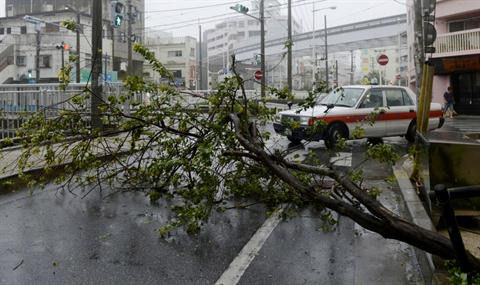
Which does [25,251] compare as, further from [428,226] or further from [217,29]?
[217,29]

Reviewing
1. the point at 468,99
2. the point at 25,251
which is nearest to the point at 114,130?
the point at 25,251

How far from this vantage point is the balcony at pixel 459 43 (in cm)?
2259

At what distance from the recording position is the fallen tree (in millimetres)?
5023

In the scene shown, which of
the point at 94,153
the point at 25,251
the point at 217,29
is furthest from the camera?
the point at 217,29

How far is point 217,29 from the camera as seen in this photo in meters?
94.4

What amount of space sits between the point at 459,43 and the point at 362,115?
15.4 m

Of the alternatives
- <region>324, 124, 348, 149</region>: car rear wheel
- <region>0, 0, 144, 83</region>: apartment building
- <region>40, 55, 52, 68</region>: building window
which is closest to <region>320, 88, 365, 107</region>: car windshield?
<region>324, 124, 348, 149</region>: car rear wheel

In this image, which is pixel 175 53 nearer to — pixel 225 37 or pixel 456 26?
pixel 225 37

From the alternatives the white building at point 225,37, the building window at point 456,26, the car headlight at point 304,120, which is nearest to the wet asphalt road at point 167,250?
the car headlight at point 304,120

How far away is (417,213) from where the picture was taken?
512cm

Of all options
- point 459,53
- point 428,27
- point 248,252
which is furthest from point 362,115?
point 459,53

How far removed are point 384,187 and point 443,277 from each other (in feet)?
12.7

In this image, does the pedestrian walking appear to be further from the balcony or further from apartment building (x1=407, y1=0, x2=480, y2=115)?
the balcony

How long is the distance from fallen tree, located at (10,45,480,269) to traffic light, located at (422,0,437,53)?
2.48m
